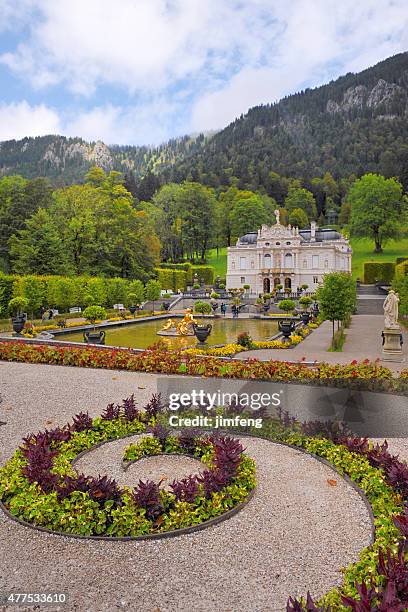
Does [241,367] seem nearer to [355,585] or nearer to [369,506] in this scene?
[369,506]

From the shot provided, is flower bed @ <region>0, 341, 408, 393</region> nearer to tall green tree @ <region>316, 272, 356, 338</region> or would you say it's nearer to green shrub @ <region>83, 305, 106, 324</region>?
tall green tree @ <region>316, 272, 356, 338</region>

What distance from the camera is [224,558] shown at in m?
4.01

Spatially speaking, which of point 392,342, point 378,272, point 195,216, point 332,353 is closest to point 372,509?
point 392,342

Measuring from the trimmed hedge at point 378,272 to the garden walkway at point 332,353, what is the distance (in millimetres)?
35700

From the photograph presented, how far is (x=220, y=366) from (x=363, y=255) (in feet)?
213

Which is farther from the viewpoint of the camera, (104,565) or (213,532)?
(213,532)

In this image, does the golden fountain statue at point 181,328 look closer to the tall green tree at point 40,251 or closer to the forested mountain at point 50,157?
the tall green tree at point 40,251

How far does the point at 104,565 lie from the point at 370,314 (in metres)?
33.9

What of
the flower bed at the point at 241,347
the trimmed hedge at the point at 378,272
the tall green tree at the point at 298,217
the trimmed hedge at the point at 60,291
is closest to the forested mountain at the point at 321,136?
the tall green tree at the point at 298,217

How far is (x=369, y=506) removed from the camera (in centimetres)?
488

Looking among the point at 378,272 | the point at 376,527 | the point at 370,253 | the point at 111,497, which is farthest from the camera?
the point at 370,253

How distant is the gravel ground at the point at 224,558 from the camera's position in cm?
352

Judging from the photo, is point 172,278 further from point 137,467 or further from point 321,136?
point 321,136

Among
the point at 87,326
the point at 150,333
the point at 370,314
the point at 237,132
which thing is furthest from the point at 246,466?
the point at 237,132
